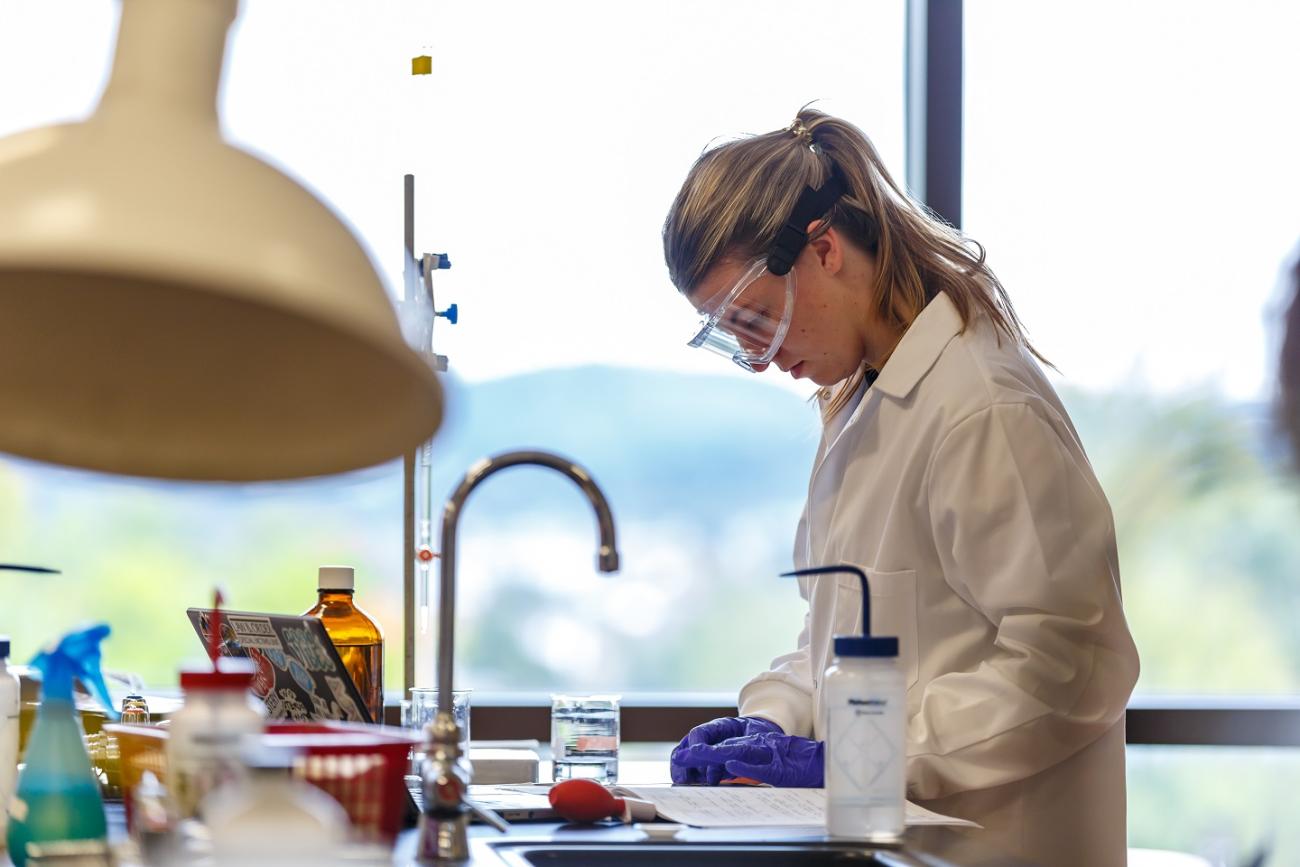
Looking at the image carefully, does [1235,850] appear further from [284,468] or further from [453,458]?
[453,458]

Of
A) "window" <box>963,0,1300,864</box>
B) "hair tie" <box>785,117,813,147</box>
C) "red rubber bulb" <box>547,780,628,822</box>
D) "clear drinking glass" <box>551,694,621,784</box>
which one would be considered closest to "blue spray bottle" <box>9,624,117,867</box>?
"red rubber bulb" <box>547,780,628,822</box>

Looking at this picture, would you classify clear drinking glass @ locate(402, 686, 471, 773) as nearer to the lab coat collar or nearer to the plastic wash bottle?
the plastic wash bottle

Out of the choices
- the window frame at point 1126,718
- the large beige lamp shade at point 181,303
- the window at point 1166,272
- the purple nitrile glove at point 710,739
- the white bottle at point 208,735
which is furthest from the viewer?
the window at point 1166,272

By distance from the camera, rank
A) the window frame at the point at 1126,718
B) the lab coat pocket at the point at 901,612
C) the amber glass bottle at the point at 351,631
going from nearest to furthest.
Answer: the amber glass bottle at the point at 351,631 → the lab coat pocket at the point at 901,612 → the window frame at the point at 1126,718

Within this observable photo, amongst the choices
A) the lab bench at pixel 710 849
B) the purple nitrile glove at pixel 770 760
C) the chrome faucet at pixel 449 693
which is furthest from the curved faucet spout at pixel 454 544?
the purple nitrile glove at pixel 770 760

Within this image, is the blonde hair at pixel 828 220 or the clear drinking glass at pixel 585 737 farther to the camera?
the blonde hair at pixel 828 220

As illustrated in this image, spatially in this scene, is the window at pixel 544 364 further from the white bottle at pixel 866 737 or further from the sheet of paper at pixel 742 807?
the white bottle at pixel 866 737

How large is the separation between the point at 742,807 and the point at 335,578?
520 mm

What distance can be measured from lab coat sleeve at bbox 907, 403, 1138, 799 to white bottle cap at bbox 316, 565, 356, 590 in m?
0.67

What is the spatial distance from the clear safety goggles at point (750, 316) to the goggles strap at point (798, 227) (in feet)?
0.05

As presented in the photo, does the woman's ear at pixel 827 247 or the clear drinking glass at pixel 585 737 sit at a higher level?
the woman's ear at pixel 827 247

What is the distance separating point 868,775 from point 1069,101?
7.49 ft

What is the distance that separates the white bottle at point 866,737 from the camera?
1158mm

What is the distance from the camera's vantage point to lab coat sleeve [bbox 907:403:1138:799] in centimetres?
162
